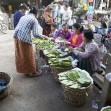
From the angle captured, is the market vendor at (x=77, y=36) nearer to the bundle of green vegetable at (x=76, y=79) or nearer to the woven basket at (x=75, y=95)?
the bundle of green vegetable at (x=76, y=79)

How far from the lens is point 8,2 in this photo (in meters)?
17.6

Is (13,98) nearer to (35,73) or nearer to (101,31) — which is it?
(35,73)

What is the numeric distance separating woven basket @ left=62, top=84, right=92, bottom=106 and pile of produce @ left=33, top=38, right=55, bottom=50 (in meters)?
1.75

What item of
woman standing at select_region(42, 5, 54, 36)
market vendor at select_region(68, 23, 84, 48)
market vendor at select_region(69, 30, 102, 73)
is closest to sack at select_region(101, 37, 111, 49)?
market vendor at select_region(68, 23, 84, 48)

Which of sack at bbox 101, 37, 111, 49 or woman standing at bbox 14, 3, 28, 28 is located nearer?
woman standing at bbox 14, 3, 28, 28

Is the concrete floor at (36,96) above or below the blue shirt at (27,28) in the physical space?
below

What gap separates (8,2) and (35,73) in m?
13.9

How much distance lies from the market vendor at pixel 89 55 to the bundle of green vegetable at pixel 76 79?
0.43 metres

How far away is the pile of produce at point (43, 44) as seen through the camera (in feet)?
17.2

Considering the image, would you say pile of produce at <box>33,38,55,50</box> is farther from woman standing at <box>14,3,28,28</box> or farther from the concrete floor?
woman standing at <box>14,3,28,28</box>

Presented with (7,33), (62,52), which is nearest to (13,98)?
(62,52)

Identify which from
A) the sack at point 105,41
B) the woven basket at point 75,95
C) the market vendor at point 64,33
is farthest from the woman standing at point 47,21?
the woven basket at point 75,95

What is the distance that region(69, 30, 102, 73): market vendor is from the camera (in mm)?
4162

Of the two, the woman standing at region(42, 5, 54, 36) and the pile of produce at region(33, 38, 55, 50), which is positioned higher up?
the woman standing at region(42, 5, 54, 36)
